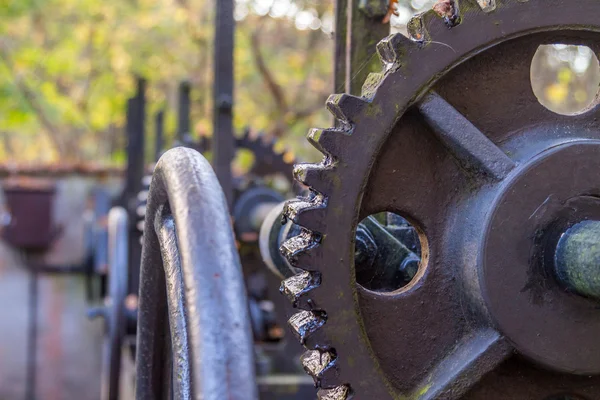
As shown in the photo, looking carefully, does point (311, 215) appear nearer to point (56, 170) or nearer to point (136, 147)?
point (136, 147)

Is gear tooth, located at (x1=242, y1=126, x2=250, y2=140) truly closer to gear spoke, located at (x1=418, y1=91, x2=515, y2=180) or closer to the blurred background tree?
the blurred background tree

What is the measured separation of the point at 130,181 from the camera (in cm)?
582

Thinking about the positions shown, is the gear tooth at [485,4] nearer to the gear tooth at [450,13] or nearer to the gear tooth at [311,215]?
the gear tooth at [450,13]

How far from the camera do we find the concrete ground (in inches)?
261

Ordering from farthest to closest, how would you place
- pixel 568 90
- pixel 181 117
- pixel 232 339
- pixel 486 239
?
1. pixel 568 90
2. pixel 181 117
3. pixel 486 239
4. pixel 232 339

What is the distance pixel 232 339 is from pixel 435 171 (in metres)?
0.60

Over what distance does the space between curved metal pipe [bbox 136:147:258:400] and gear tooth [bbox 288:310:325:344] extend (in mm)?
242

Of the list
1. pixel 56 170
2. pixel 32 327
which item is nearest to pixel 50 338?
pixel 32 327

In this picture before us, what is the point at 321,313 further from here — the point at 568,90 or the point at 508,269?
the point at 568,90

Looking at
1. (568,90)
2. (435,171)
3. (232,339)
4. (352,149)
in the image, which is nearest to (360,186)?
(352,149)

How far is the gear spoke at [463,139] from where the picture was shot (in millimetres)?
1133

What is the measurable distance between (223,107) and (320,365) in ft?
6.92

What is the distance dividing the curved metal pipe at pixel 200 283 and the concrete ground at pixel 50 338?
6.11m

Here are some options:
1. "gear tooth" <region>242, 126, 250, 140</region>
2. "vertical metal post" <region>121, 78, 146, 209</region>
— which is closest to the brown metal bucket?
"vertical metal post" <region>121, 78, 146, 209</region>
